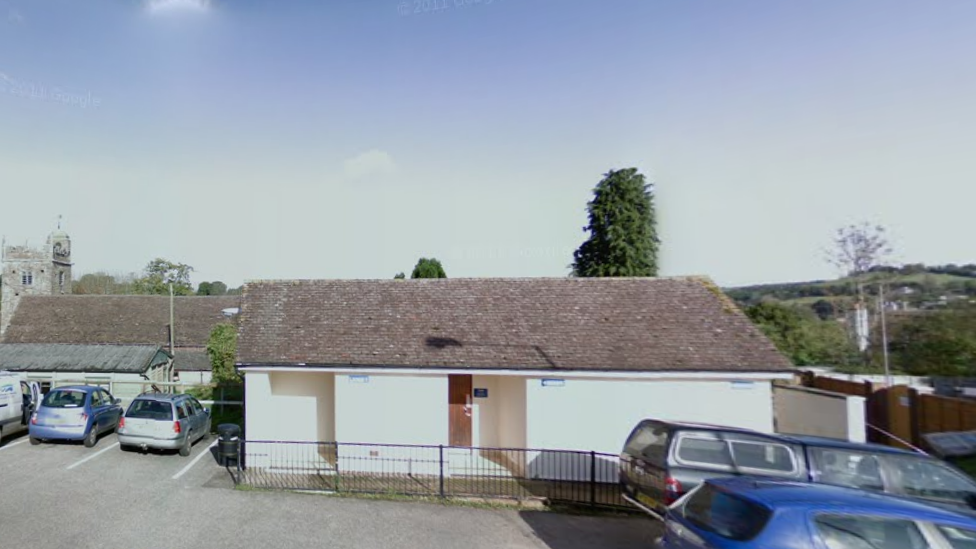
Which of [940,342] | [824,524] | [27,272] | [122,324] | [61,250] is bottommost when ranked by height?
[824,524]

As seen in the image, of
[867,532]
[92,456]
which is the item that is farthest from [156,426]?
[867,532]

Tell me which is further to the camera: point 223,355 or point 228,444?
point 223,355

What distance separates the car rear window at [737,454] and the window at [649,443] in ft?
0.85

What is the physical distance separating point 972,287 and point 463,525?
27.9m

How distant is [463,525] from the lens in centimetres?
829

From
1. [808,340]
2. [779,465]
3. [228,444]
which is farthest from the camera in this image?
[808,340]

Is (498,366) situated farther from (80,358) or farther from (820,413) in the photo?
(80,358)

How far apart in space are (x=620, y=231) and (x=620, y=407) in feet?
92.8

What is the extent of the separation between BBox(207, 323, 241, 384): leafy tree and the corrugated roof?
646 centimetres

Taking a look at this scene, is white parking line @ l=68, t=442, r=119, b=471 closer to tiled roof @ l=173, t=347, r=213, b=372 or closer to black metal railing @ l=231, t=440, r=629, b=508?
black metal railing @ l=231, t=440, r=629, b=508

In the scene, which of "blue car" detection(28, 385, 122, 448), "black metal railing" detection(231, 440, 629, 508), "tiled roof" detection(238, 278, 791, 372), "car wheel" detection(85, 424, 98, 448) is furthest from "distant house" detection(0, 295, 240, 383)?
"black metal railing" detection(231, 440, 629, 508)

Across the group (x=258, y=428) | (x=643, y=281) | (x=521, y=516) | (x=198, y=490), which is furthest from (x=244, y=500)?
(x=643, y=281)

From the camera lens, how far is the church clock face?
42.8 metres

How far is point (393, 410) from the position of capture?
11.5m
